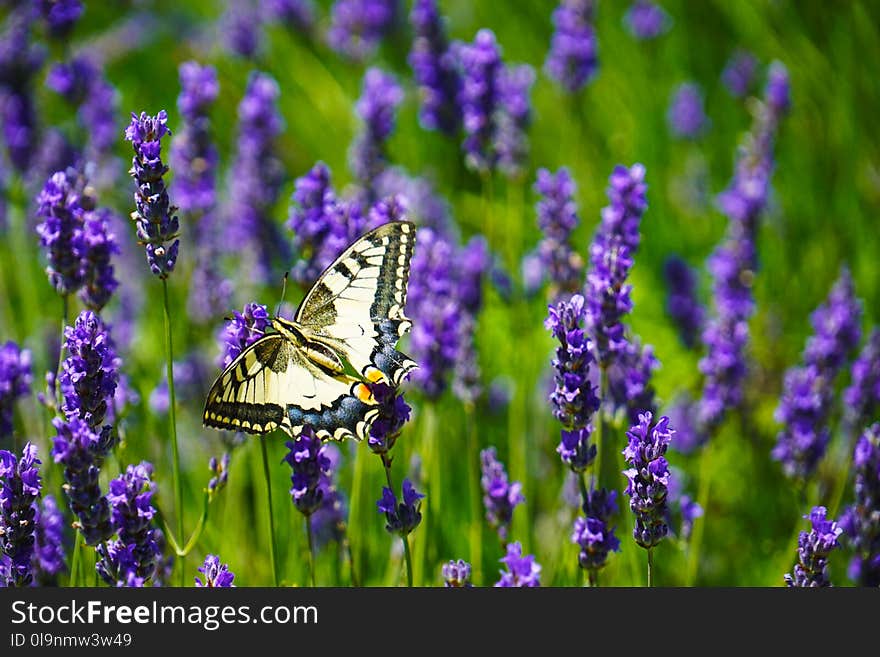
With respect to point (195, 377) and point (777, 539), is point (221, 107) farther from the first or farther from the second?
point (777, 539)

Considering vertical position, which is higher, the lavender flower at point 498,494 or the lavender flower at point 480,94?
the lavender flower at point 480,94

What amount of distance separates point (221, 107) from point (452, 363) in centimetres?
330

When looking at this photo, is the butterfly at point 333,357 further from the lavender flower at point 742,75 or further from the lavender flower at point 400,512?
the lavender flower at point 742,75

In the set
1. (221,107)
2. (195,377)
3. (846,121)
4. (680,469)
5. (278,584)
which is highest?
(221,107)

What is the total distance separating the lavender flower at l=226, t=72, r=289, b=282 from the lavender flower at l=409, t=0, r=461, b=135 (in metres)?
0.51

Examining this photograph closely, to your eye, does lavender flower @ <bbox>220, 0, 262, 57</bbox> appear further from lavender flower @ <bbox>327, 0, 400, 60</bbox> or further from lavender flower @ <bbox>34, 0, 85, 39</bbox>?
lavender flower @ <bbox>34, 0, 85, 39</bbox>

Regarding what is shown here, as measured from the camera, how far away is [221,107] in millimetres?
5219

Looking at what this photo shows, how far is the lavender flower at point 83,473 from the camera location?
1.60m

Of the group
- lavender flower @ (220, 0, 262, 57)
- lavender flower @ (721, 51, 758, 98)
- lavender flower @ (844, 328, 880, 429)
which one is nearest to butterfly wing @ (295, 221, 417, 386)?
lavender flower @ (844, 328, 880, 429)

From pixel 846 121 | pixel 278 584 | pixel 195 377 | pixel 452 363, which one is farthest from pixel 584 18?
pixel 278 584

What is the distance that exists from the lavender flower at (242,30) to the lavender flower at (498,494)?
2.31 metres

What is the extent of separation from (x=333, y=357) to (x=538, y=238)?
86.9 inches

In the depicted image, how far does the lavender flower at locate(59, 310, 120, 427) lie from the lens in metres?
1.70

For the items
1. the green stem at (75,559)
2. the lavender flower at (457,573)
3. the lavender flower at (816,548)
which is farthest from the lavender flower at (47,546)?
the lavender flower at (816,548)
